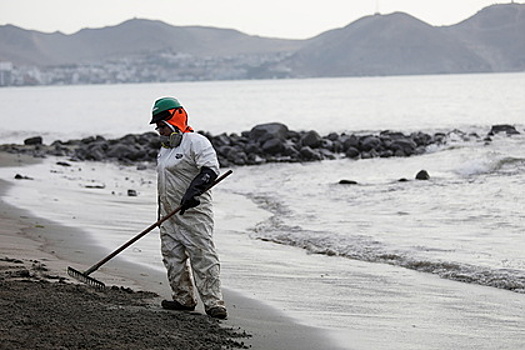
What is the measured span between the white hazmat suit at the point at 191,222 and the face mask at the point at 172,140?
0.09 feet

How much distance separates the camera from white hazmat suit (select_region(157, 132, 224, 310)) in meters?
6.38

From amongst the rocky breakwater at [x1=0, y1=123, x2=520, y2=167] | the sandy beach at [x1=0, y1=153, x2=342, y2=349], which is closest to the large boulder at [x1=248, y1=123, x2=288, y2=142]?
the rocky breakwater at [x1=0, y1=123, x2=520, y2=167]

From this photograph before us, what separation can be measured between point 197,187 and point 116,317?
103 centimetres

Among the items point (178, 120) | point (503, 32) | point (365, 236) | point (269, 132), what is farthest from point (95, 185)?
point (503, 32)

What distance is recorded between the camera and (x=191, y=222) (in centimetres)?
641

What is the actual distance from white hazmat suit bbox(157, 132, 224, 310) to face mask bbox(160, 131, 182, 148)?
0.09 feet

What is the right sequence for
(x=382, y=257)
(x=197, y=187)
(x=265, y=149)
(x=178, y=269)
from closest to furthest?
1. (x=197, y=187)
2. (x=178, y=269)
3. (x=382, y=257)
4. (x=265, y=149)

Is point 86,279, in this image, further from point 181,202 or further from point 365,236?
point 365,236

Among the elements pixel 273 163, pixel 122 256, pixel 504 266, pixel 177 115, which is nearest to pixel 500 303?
pixel 504 266

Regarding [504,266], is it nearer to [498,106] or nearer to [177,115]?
[177,115]

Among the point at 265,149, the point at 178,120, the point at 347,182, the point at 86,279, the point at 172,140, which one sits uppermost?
the point at 178,120

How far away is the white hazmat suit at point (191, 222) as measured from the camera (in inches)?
251

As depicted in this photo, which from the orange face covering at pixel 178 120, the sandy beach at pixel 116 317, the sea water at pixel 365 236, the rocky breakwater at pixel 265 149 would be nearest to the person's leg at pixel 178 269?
the sandy beach at pixel 116 317

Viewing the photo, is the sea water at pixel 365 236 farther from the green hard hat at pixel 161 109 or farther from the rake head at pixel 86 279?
the green hard hat at pixel 161 109
